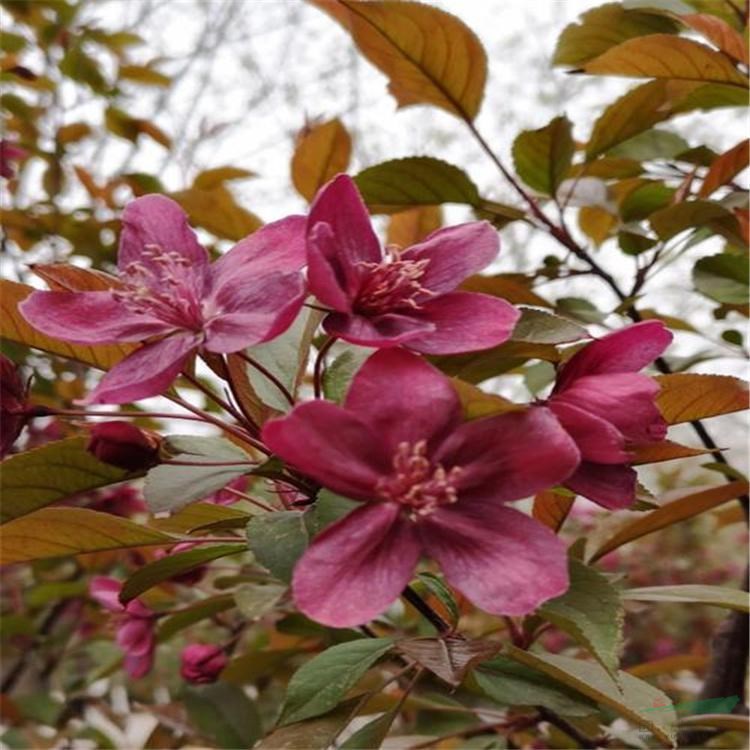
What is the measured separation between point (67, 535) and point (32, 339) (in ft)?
0.41

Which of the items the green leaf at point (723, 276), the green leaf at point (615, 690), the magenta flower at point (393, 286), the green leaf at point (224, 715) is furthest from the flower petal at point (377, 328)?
the green leaf at point (224, 715)

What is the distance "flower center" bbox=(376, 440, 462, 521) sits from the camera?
1.47ft

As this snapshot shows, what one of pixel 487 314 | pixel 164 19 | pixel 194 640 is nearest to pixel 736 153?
pixel 487 314

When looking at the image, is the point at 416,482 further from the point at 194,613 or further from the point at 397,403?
the point at 194,613

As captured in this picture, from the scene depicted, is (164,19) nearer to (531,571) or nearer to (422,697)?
(422,697)

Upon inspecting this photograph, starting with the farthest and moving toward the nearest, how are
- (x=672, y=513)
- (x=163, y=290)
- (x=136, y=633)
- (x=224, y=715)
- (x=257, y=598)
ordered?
1. (x=224, y=715)
2. (x=136, y=633)
3. (x=257, y=598)
4. (x=672, y=513)
5. (x=163, y=290)

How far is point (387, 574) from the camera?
44cm

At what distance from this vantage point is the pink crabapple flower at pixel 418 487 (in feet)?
1.38

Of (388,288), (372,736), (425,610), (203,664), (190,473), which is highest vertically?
(388,288)

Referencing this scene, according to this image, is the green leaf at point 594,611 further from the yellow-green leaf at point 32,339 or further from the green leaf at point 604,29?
the green leaf at point 604,29

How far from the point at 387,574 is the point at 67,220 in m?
1.35

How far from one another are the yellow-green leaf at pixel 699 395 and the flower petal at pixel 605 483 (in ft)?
0.40

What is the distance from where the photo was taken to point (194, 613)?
1025 mm

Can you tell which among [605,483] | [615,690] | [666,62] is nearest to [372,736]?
[615,690]
